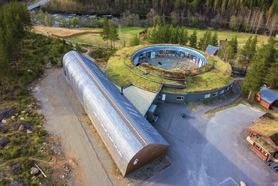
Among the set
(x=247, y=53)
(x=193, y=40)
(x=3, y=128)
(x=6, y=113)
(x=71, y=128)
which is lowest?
(x=71, y=128)

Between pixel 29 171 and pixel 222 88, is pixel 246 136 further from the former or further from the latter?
pixel 29 171

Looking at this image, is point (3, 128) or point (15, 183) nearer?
point (15, 183)

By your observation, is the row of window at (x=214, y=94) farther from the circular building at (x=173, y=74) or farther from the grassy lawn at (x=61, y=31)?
the grassy lawn at (x=61, y=31)

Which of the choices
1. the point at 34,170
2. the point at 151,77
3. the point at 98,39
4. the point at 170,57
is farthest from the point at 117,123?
the point at 98,39

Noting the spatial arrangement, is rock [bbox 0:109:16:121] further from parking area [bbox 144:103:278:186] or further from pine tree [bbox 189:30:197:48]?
pine tree [bbox 189:30:197:48]

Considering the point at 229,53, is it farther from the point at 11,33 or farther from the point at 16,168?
the point at 16,168

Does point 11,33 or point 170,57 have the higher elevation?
Answer: point 11,33

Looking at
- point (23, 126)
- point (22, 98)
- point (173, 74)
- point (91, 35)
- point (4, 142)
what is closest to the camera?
point (4, 142)
